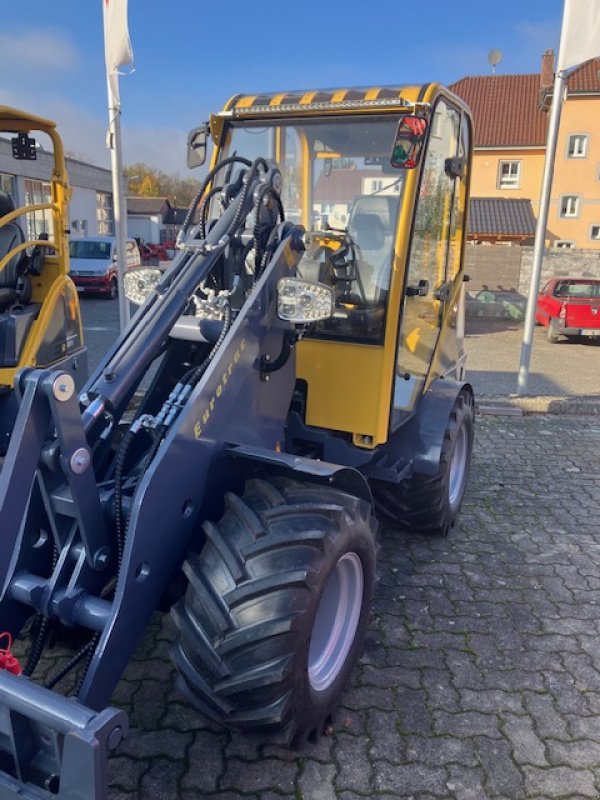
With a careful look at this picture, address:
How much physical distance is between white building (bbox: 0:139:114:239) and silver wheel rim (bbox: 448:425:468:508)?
12426mm

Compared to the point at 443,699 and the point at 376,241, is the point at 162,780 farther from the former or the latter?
the point at 376,241

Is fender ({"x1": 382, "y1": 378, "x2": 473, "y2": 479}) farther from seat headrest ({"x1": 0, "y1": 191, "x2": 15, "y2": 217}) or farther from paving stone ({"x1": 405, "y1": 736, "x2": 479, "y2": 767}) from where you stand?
seat headrest ({"x1": 0, "y1": 191, "x2": 15, "y2": 217})

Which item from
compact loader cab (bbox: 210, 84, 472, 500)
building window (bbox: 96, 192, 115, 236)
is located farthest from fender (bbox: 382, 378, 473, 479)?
building window (bbox: 96, 192, 115, 236)

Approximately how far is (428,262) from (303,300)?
1463mm

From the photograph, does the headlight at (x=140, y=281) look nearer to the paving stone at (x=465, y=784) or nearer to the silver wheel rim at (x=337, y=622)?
the silver wheel rim at (x=337, y=622)

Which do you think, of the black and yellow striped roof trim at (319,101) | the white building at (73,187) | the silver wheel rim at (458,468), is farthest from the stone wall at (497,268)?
the black and yellow striped roof trim at (319,101)

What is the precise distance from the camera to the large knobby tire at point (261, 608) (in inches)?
82.8

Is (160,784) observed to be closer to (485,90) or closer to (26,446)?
(26,446)

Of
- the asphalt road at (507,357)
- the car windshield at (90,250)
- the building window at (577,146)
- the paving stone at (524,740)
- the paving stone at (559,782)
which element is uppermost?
the building window at (577,146)

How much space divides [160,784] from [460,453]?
2.97 metres

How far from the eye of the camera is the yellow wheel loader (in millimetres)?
2061

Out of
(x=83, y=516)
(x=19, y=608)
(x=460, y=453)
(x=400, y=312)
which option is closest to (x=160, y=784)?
(x=19, y=608)

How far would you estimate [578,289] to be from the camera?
14.2 metres

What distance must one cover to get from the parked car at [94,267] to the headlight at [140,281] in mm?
15740
